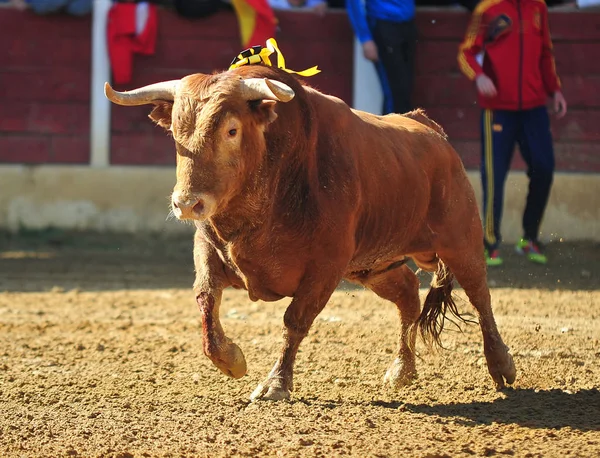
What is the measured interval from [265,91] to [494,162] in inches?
191

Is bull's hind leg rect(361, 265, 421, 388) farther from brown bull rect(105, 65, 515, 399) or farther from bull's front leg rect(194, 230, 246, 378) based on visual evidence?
bull's front leg rect(194, 230, 246, 378)

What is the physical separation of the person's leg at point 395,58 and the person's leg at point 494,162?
110cm

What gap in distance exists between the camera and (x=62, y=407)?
198 inches

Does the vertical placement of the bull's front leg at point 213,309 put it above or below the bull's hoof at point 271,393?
above

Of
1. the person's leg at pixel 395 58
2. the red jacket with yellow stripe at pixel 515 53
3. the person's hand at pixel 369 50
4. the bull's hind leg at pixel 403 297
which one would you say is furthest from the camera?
the person's leg at pixel 395 58

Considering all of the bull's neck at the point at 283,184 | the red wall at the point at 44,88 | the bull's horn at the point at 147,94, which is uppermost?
the bull's horn at the point at 147,94

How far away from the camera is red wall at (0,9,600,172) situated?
1068 cm

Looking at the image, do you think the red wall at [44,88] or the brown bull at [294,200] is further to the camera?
the red wall at [44,88]

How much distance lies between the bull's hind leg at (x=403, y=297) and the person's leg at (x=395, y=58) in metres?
4.18

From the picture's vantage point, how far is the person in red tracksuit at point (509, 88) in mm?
9023

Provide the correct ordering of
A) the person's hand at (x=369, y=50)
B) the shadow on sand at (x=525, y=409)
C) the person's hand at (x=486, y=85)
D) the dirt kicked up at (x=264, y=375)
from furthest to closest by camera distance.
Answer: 1. the person's hand at (x=369, y=50)
2. the person's hand at (x=486, y=85)
3. the shadow on sand at (x=525, y=409)
4. the dirt kicked up at (x=264, y=375)

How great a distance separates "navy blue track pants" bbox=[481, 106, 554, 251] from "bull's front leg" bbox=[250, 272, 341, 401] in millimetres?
4353

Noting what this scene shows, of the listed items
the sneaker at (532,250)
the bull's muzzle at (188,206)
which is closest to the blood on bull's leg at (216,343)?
the bull's muzzle at (188,206)

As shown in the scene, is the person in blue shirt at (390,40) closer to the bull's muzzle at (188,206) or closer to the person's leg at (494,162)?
the person's leg at (494,162)
